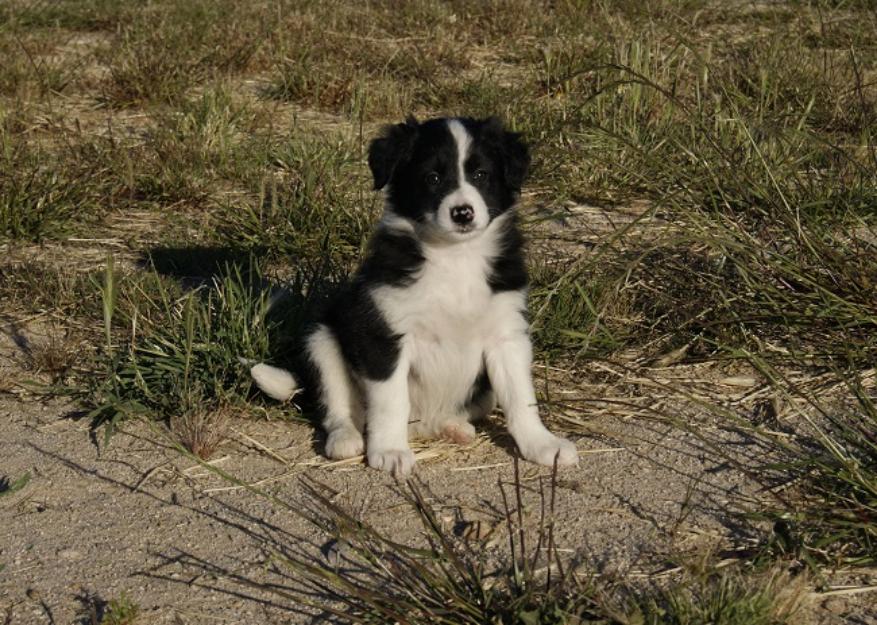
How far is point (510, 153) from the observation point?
179 inches

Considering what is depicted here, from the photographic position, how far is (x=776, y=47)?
25.7 ft

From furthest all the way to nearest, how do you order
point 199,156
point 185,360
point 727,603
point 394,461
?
point 199,156, point 185,360, point 394,461, point 727,603

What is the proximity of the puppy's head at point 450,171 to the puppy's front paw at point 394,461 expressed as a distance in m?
0.74

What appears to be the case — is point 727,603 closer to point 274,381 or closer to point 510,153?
point 510,153

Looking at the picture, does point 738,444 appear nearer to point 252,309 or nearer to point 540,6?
point 252,309

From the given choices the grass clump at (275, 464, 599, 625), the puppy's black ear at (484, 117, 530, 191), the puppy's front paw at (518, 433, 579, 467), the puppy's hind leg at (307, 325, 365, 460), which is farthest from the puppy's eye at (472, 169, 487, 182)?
the grass clump at (275, 464, 599, 625)

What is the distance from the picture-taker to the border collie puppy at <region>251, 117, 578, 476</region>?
4402 mm

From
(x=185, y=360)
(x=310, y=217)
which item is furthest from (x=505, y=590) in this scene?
(x=310, y=217)

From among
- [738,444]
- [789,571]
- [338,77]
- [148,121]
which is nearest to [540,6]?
[338,77]

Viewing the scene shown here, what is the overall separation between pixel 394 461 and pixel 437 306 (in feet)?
1.77

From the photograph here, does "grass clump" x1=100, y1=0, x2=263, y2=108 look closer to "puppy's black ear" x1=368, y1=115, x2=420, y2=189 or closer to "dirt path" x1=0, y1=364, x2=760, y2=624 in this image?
"dirt path" x1=0, y1=364, x2=760, y2=624

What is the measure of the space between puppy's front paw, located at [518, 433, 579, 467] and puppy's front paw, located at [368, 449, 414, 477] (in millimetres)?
399

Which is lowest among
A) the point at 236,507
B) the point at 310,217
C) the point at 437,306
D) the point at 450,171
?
the point at 236,507

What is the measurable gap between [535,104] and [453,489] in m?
3.99
